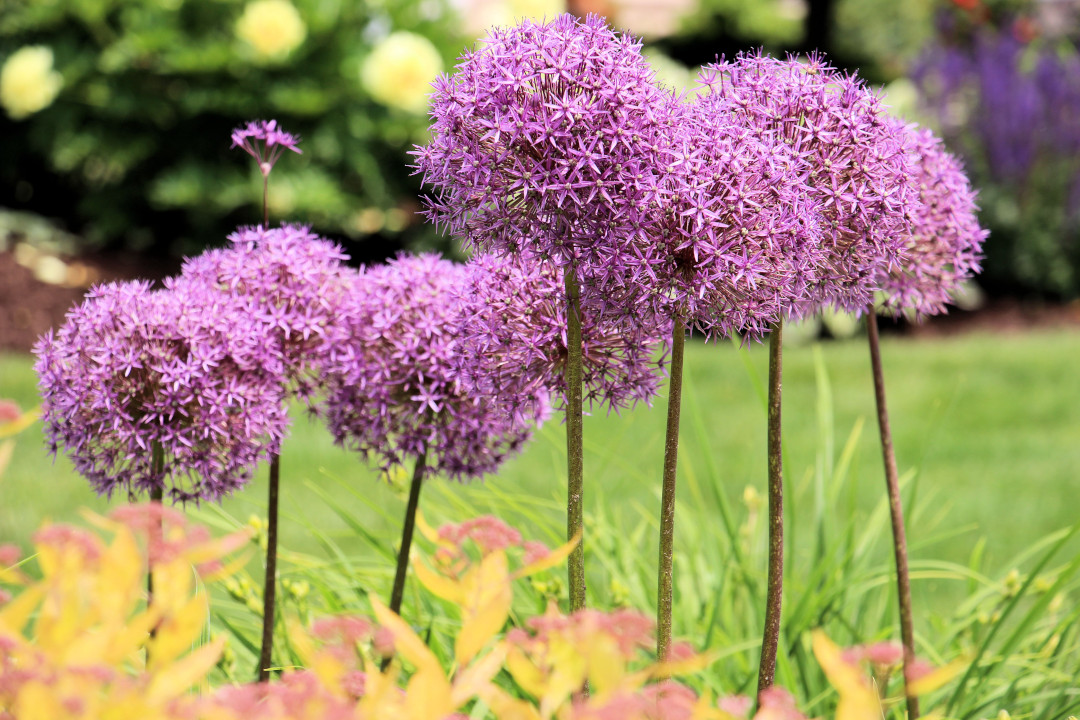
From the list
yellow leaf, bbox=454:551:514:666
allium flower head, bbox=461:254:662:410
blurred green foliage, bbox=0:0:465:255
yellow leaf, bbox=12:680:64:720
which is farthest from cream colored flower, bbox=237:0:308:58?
yellow leaf, bbox=12:680:64:720

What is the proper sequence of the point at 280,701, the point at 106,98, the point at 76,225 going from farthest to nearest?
1. the point at 76,225
2. the point at 106,98
3. the point at 280,701

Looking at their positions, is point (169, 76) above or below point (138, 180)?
above

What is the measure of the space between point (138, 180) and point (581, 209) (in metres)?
8.21

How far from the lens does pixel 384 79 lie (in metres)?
7.73

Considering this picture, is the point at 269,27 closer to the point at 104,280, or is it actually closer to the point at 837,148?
the point at 104,280

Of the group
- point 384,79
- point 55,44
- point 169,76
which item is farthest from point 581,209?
point 55,44

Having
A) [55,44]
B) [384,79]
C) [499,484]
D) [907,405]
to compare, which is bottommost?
[499,484]

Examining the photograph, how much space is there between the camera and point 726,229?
168 centimetres

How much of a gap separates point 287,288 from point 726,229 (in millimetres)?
956

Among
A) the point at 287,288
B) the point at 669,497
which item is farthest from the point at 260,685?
the point at 287,288

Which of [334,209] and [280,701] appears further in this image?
[334,209]

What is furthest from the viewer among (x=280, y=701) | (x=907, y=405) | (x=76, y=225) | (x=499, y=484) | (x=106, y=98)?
(x=76, y=225)

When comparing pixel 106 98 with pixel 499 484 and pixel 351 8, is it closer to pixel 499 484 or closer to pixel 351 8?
pixel 351 8

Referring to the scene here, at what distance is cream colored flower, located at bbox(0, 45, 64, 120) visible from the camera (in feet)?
26.6
